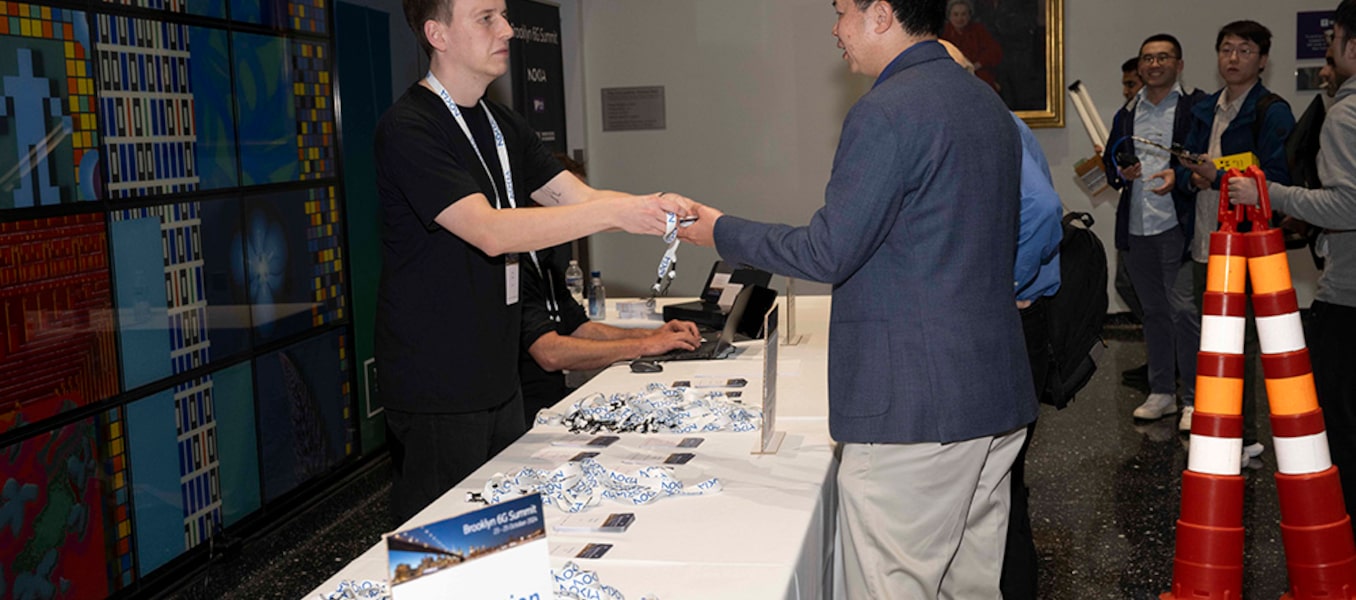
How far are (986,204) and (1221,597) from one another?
167 cm

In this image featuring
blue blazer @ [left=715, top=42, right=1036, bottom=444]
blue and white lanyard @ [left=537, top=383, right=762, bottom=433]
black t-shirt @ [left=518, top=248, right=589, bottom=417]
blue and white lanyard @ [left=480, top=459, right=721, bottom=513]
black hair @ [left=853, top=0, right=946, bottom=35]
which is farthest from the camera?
black t-shirt @ [left=518, top=248, right=589, bottom=417]

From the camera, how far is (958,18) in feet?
25.7

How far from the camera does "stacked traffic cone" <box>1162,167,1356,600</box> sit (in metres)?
2.99

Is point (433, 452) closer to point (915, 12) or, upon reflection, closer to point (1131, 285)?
point (915, 12)

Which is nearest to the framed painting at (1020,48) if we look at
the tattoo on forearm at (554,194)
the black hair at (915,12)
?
the tattoo on forearm at (554,194)

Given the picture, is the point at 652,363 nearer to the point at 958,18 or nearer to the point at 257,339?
the point at 257,339

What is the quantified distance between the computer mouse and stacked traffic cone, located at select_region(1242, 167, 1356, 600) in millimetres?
1565

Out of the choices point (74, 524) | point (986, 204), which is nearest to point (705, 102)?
point (74, 524)

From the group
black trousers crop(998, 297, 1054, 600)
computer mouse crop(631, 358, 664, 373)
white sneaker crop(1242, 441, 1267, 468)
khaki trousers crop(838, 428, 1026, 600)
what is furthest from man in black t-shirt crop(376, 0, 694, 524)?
white sneaker crop(1242, 441, 1267, 468)

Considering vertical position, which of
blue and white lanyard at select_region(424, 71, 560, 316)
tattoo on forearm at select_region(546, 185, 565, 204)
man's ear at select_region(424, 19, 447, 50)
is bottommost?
tattoo on forearm at select_region(546, 185, 565, 204)

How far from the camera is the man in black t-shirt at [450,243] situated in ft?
7.74

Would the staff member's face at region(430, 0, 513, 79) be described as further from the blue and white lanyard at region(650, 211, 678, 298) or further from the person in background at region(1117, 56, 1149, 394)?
the person in background at region(1117, 56, 1149, 394)

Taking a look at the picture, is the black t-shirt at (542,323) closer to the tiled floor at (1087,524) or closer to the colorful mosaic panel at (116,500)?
the tiled floor at (1087,524)

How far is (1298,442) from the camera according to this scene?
303cm
